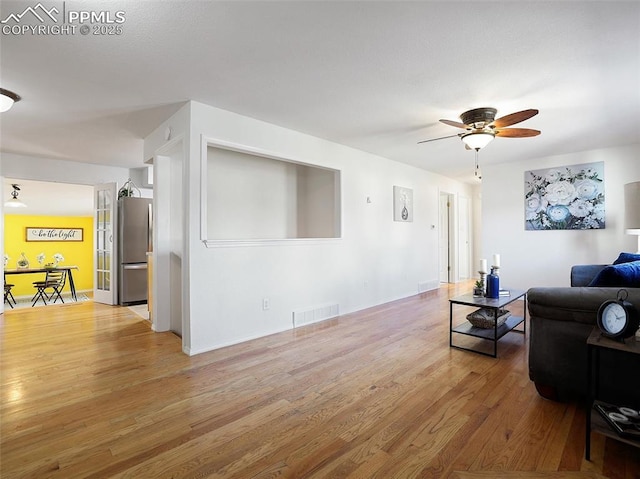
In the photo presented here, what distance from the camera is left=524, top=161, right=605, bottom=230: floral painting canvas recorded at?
4.87m

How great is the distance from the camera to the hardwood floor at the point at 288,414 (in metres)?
1.59

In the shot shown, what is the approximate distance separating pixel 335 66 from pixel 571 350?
2.53m

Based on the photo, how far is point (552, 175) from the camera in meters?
5.22

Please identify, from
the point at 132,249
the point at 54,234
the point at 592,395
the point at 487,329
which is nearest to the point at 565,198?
the point at 487,329

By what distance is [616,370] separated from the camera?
1.84 meters

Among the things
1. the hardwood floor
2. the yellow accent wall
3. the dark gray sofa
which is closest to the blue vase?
the hardwood floor

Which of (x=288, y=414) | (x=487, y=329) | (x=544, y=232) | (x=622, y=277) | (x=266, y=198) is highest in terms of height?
(x=266, y=198)

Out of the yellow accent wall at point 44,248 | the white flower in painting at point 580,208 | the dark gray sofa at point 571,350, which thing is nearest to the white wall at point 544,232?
the white flower in painting at point 580,208

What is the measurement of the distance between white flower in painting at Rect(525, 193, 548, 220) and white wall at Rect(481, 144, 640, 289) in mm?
96

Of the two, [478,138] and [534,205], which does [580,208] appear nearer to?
[534,205]

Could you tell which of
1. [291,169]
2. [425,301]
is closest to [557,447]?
[425,301]

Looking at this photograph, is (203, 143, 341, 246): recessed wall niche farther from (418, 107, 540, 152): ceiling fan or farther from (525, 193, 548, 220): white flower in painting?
(525, 193, 548, 220): white flower in painting

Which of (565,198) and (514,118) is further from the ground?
(514,118)

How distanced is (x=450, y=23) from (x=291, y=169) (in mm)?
3219
